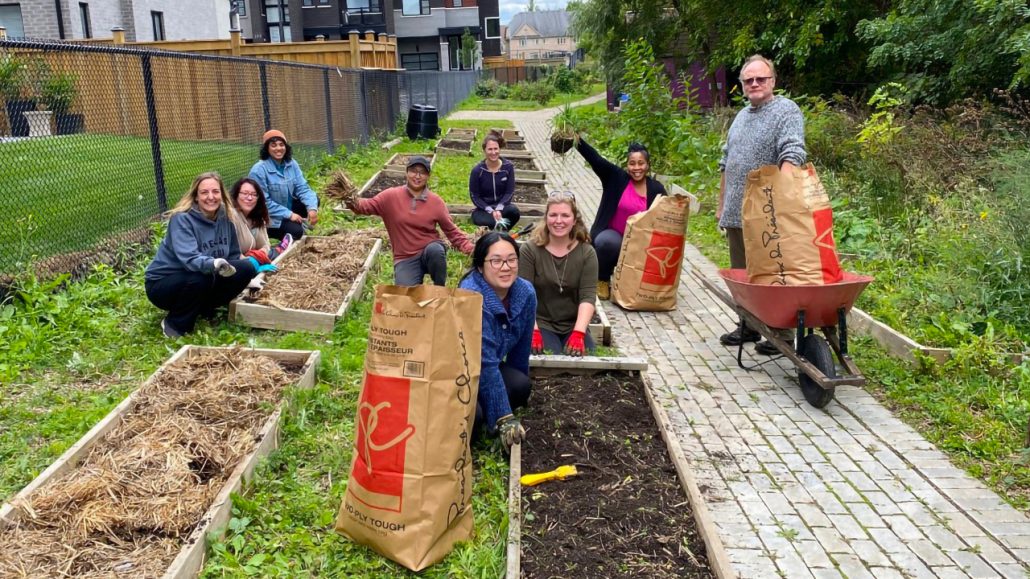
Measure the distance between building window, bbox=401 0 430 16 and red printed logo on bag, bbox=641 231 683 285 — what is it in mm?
47555

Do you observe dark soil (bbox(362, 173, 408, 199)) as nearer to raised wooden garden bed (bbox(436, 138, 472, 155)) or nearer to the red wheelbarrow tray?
raised wooden garden bed (bbox(436, 138, 472, 155))

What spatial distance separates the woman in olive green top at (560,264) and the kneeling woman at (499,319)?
103 centimetres

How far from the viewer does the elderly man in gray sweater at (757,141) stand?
5348 mm

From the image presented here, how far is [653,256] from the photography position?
6926 mm

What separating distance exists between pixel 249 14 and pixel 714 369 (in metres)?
49.0

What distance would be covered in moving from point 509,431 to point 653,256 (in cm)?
347

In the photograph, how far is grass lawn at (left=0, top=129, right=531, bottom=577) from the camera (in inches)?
131

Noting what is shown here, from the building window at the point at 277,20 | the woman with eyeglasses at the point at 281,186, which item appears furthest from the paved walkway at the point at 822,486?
the building window at the point at 277,20

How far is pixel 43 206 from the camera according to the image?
770 cm

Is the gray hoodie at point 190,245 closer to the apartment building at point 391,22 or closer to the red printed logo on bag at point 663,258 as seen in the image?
the red printed logo on bag at point 663,258

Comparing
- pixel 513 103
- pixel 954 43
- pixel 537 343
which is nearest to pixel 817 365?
pixel 537 343

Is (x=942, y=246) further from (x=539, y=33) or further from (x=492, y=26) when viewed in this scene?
(x=539, y=33)

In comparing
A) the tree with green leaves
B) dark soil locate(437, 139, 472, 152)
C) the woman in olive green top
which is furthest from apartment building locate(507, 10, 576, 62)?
the woman in olive green top

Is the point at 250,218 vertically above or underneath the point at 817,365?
above
